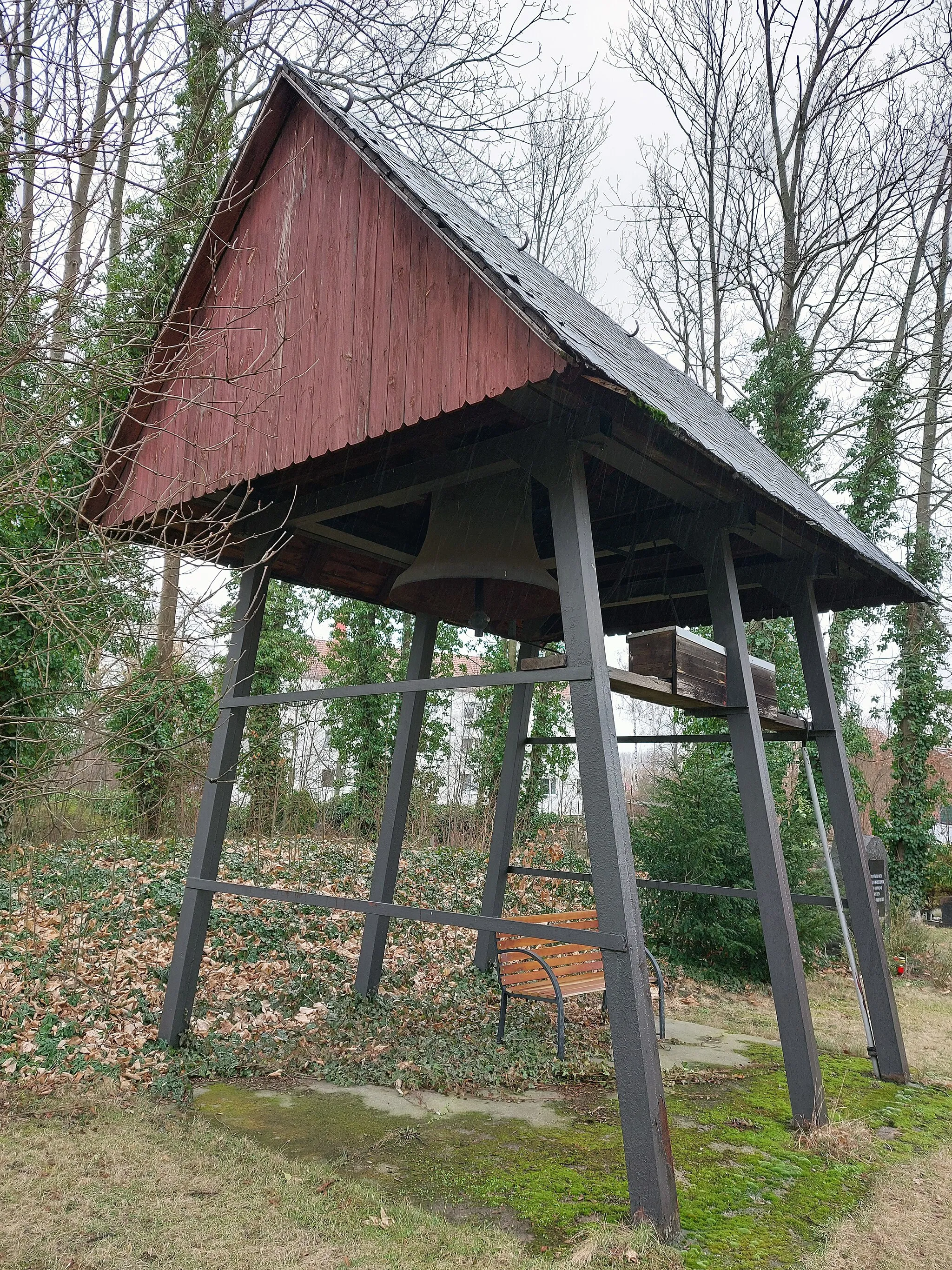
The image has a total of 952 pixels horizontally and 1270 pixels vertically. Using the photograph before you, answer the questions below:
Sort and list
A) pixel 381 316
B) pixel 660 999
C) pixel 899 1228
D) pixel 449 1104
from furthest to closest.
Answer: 1. pixel 660 999
2. pixel 449 1104
3. pixel 381 316
4. pixel 899 1228

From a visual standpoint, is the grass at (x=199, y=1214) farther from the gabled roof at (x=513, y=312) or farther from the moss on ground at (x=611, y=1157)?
the gabled roof at (x=513, y=312)

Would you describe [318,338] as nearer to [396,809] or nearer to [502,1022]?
[396,809]

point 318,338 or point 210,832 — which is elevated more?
point 318,338

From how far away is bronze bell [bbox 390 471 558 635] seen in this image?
4.82 meters

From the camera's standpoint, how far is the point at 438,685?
435 centimetres

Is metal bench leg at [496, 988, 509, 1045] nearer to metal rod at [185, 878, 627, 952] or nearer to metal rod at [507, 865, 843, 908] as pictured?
metal rod at [507, 865, 843, 908]

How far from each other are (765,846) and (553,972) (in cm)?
196

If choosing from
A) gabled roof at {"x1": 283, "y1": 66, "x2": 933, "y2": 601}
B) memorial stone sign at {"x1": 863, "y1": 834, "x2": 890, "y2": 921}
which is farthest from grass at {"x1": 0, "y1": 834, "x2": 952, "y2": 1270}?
gabled roof at {"x1": 283, "y1": 66, "x2": 933, "y2": 601}

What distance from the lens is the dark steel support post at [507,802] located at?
299 inches

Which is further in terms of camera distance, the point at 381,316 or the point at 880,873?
the point at 880,873

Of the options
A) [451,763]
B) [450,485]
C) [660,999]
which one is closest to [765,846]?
[660,999]

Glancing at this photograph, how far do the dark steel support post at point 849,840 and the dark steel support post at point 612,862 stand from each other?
283 centimetres

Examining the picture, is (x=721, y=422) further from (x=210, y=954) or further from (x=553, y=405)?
(x=210, y=954)

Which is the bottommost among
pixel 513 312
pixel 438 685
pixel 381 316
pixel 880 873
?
pixel 880 873
